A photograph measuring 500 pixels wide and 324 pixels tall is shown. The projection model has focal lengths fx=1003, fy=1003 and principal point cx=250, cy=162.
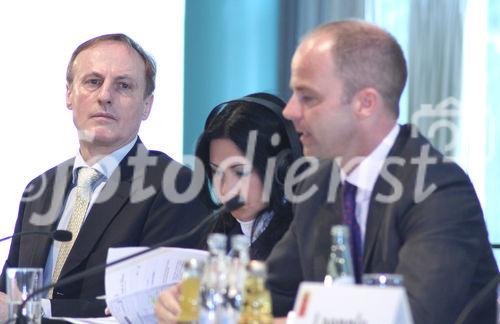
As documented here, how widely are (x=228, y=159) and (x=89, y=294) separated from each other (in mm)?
585

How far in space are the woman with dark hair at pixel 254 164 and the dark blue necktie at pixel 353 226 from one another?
20.2 inches

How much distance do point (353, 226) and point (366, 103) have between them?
0.90 ft

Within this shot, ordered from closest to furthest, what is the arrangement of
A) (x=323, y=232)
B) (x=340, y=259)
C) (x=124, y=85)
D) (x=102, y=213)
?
(x=340, y=259) → (x=323, y=232) → (x=102, y=213) → (x=124, y=85)

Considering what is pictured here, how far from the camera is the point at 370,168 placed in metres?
2.17

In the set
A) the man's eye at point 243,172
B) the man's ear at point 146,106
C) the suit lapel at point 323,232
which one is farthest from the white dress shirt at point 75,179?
the suit lapel at point 323,232

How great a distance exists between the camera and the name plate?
139cm

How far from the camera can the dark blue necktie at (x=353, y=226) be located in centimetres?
212

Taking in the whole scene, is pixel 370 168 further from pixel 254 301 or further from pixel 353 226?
pixel 254 301

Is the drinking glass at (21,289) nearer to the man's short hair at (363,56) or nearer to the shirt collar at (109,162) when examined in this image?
the man's short hair at (363,56)

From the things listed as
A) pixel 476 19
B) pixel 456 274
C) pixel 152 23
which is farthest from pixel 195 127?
pixel 456 274

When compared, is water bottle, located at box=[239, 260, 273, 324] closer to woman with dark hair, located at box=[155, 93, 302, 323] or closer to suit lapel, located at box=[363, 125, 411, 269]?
suit lapel, located at box=[363, 125, 411, 269]

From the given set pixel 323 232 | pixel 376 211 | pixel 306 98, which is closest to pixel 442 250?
pixel 376 211

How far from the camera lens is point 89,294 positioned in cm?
290

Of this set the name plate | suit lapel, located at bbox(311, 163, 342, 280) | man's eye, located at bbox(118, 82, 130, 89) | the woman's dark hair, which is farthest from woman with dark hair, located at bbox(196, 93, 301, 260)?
the name plate
